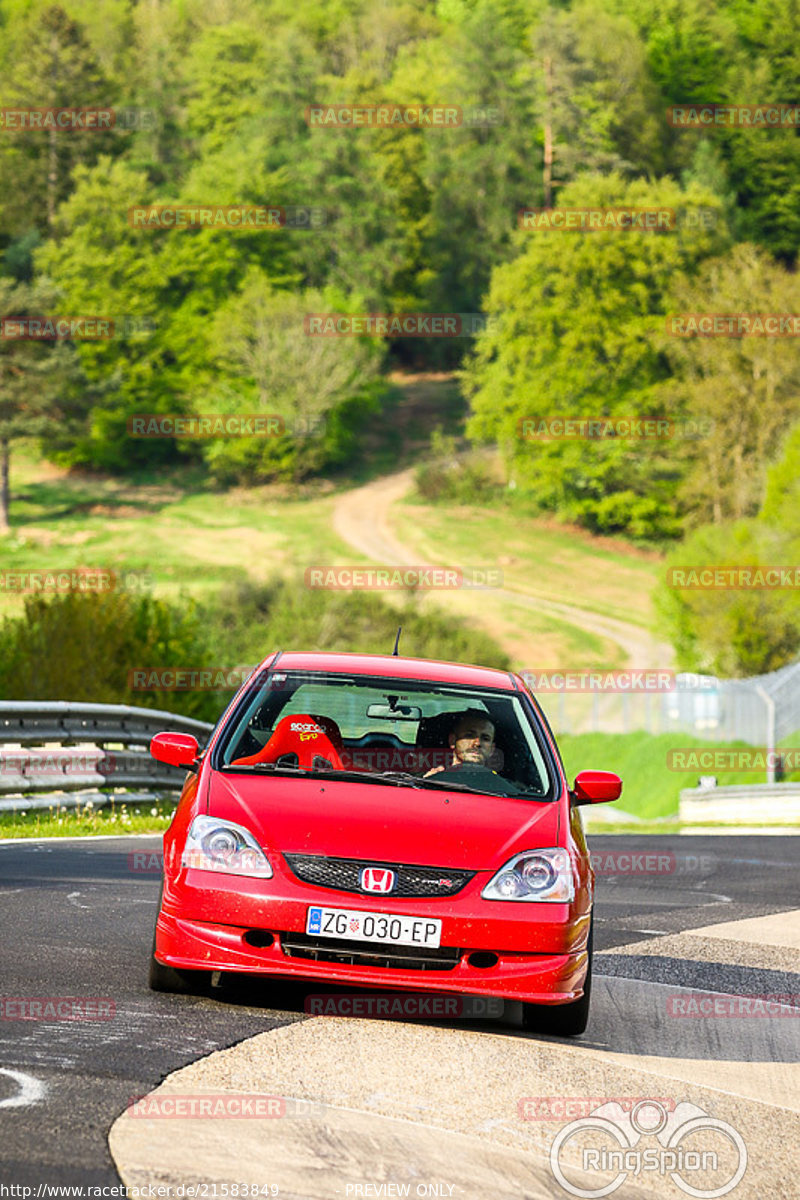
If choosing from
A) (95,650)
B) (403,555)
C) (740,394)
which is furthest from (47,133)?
(95,650)

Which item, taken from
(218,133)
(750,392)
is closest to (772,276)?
(750,392)

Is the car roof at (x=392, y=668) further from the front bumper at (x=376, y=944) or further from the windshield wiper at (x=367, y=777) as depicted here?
the front bumper at (x=376, y=944)

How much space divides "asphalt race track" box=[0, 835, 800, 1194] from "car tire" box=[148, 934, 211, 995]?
0.05 metres

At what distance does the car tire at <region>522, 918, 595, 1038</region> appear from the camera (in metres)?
7.33

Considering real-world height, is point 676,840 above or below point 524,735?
below

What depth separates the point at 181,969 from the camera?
7.26 metres

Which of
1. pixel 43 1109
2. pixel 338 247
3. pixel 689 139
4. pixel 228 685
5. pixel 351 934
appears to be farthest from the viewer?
pixel 689 139

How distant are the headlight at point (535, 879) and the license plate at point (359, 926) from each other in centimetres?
35

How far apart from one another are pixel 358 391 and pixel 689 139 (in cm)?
4330

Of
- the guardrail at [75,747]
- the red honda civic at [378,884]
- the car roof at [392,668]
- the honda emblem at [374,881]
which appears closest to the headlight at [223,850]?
the red honda civic at [378,884]

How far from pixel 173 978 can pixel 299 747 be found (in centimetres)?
125

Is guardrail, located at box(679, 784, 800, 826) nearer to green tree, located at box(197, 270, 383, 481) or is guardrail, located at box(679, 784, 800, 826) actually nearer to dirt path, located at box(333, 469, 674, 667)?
dirt path, located at box(333, 469, 674, 667)

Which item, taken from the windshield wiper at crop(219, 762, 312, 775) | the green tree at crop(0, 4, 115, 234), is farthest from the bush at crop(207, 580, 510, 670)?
the windshield wiper at crop(219, 762, 312, 775)

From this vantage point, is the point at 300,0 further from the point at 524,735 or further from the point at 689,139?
the point at 524,735
